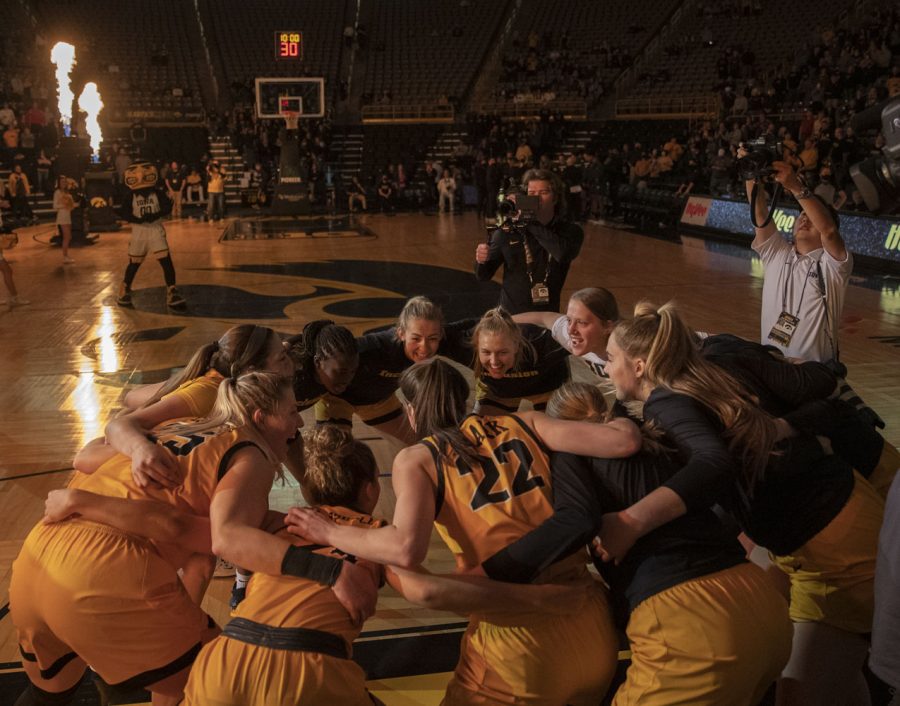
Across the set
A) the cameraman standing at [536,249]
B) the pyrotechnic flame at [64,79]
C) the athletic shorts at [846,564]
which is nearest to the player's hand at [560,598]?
the athletic shorts at [846,564]

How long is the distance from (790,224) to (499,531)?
42.0ft

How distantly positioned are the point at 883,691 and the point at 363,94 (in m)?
29.0

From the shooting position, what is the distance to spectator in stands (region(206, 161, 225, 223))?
66.9ft

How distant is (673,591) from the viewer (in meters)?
2.31

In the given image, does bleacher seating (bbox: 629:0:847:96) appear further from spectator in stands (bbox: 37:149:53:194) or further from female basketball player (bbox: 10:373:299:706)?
female basketball player (bbox: 10:373:299:706)

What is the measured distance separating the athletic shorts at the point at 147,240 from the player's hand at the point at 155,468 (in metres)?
8.35

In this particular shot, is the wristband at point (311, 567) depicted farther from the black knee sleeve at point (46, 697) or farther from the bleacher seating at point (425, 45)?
the bleacher seating at point (425, 45)

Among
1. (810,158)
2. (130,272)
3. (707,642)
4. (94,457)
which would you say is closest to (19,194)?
(130,272)

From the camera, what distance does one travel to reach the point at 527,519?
240cm

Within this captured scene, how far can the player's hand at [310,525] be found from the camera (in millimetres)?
2441

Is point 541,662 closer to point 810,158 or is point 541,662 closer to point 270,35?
point 810,158

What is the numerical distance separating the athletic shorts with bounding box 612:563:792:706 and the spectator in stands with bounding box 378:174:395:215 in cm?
2167

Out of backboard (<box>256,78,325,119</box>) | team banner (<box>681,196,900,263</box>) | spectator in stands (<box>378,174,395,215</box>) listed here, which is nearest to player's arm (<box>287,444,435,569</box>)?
team banner (<box>681,196,900,263</box>)

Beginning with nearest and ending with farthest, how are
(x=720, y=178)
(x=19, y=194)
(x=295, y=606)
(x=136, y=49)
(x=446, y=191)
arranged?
(x=295, y=606) < (x=720, y=178) < (x=19, y=194) < (x=446, y=191) < (x=136, y=49)
